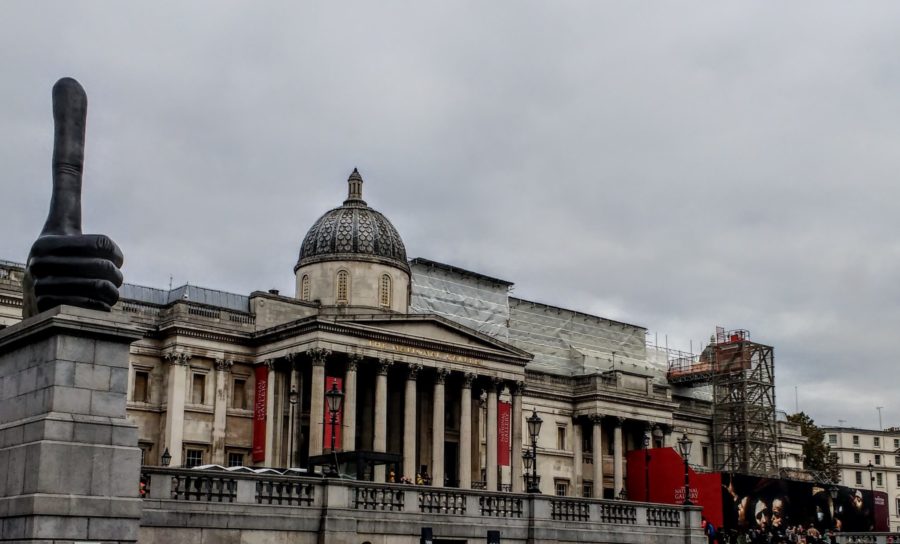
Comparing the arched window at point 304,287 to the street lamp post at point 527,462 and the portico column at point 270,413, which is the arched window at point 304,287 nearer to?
the portico column at point 270,413

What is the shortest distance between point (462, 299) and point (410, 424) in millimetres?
19258

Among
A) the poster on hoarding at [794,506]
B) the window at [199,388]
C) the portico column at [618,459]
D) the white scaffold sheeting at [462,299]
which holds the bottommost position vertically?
the poster on hoarding at [794,506]

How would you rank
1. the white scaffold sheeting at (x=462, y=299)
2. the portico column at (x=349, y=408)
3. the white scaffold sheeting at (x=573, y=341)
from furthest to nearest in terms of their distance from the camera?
the white scaffold sheeting at (x=573, y=341)
the white scaffold sheeting at (x=462, y=299)
the portico column at (x=349, y=408)

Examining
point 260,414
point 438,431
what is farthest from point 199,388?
point 438,431

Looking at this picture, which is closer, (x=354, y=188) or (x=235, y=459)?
(x=235, y=459)

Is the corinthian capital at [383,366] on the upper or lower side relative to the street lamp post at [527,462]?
upper

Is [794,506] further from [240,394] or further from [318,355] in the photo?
[240,394]

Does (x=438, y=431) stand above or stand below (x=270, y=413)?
below

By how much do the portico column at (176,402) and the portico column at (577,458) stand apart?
29.5 meters

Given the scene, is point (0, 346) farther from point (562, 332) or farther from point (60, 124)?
point (562, 332)

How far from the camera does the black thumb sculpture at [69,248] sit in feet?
63.0

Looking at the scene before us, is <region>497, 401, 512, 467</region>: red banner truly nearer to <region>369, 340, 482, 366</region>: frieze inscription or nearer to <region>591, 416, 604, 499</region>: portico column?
<region>369, 340, 482, 366</region>: frieze inscription

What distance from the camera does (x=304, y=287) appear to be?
2539 inches

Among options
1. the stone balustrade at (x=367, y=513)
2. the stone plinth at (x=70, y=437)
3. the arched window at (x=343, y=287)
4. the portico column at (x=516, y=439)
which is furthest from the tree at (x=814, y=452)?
the stone plinth at (x=70, y=437)
